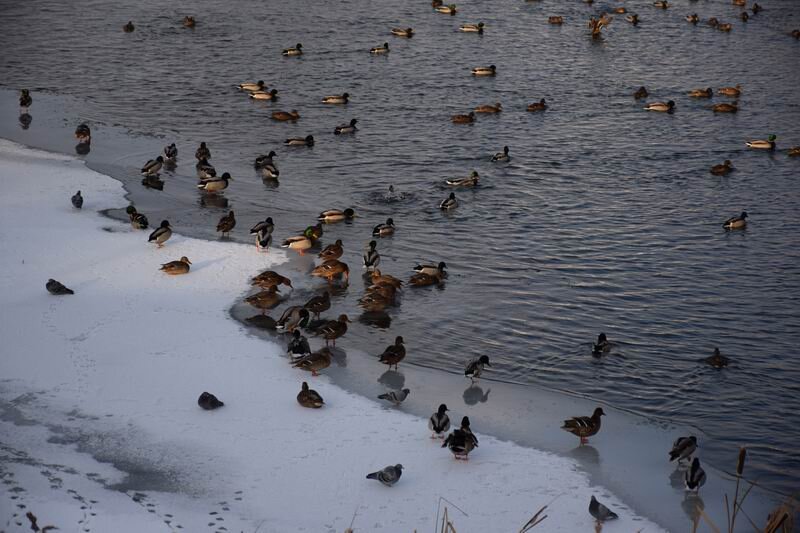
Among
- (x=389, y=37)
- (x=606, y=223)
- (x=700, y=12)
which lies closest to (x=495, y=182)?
(x=606, y=223)

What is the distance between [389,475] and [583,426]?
3.07 metres

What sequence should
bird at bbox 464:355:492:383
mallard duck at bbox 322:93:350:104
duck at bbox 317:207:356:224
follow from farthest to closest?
mallard duck at bbox 322:93:350:104 < duck at bbox 317:207:356:224 < bird at bbox 464:355:492:383

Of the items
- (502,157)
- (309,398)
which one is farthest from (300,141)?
(309,398)

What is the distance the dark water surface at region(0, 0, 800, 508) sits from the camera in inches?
685

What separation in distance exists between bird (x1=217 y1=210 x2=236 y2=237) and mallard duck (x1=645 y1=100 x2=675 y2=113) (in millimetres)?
15760

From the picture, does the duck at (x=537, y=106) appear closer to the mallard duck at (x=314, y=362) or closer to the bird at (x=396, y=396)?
the mallard duck at (x=314, y=362)

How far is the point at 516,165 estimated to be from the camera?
27.1 m

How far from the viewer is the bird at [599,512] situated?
12148 mm

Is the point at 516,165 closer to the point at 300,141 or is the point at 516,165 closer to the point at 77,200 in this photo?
the point at 300,141

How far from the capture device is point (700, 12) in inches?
1861

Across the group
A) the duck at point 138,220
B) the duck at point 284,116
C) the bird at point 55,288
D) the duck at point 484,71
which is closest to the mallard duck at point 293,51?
the duck at point 484,71

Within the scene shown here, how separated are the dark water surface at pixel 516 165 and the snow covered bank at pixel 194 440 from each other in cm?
247

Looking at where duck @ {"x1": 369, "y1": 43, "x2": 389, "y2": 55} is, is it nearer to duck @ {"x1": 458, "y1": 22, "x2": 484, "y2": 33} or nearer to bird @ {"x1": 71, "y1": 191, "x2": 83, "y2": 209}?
duck @ {"x1": 458, "y1": 22, "x2": 484, "y2": 33}

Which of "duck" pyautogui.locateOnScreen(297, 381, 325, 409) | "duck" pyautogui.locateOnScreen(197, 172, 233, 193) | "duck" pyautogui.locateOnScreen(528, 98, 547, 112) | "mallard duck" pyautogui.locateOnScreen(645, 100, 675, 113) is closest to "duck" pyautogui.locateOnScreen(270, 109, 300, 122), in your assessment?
"duck" pyautogui.locateOnScreen(197, 172, 233, 193)
